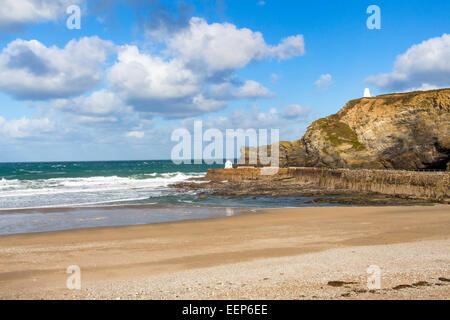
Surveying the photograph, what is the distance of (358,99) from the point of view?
162 feet

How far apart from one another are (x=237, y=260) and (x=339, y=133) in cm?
Result: 3938

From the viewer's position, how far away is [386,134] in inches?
1526

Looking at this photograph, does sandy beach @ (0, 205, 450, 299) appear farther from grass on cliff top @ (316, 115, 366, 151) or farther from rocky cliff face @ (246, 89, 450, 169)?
grass on cliff top @ (316, 115, 366, 151)

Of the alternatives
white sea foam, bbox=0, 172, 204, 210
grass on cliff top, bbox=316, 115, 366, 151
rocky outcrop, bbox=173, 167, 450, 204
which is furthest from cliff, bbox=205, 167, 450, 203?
white sea foam, bbox=0, 172, 204, 210

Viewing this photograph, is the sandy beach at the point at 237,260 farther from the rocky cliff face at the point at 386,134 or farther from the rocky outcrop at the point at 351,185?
the rocky cliff face at the point at 386,134

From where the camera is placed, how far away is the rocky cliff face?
1291 inches

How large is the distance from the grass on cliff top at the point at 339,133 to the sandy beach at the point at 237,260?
91.1 ft

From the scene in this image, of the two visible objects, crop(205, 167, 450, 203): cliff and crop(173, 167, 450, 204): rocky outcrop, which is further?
crop(205, 167, 450, 203): cliff

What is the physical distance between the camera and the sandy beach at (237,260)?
269 inches

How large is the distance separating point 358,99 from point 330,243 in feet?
140

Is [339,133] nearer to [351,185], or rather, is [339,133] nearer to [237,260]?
[351,185]

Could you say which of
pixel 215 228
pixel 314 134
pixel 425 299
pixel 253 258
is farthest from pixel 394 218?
pixel 314 134
